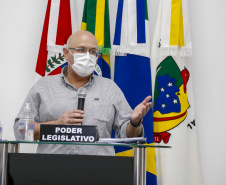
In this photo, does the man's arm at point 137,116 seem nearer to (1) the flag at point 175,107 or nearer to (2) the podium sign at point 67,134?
(2) the podium sign at point 67,134

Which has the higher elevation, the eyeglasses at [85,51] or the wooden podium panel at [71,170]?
the eyeglasses at [85,51]

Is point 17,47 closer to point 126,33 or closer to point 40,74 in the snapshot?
point 40,74

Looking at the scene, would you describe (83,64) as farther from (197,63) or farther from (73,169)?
(197,63)

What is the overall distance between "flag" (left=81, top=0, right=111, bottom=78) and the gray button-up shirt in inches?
28.1

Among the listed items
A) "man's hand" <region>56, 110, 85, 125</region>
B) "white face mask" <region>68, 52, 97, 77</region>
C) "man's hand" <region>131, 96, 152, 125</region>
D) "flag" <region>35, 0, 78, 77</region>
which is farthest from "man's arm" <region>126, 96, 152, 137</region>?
"flag" <region>35, 0, 78, 77</region>

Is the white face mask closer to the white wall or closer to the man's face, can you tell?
the man's face

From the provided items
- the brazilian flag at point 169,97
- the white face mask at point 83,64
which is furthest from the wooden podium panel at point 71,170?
the brazilian flag at point 169,97

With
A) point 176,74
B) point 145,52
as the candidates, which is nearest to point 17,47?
point 145,52

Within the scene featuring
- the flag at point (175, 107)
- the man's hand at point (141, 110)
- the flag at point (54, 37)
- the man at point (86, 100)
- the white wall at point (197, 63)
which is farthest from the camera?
the white wall at point (197, 63)

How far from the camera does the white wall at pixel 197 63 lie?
13.1 ft

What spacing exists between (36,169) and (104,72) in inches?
77.2

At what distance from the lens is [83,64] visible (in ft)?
9.68

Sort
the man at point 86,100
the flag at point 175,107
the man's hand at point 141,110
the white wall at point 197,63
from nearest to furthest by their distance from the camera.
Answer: the man's hand at point 141,110
the man at point 86,100
the flag at point 175,107
the white wall at point 197,63

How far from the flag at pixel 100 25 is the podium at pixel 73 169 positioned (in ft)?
5.99
